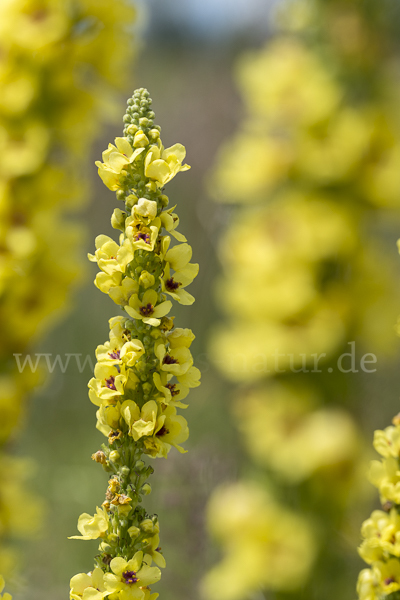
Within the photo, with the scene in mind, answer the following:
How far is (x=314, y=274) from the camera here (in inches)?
82.0

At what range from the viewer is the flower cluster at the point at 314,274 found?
200cm

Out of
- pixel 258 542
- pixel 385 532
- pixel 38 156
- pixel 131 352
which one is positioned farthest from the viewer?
pixel 258 542

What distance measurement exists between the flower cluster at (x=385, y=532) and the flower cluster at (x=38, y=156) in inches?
43.9

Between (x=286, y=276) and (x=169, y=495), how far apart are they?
79 cm

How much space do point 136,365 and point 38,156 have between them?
121 centimetres

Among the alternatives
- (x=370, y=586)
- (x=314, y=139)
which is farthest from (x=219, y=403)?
(x=370, y=586)

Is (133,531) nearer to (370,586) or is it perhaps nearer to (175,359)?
(175,359)

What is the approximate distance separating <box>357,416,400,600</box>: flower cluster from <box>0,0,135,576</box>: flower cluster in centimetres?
112

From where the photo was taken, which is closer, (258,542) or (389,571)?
(389,571)

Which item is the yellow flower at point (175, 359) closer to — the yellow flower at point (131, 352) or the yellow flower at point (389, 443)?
the yellow flower at point (131, 352)

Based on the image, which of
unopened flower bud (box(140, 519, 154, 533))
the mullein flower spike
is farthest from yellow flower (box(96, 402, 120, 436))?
unopened flower bud (box(140, 519, 154, 533))

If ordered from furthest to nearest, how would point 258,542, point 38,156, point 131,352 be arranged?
point 258,542 → point 38,156 → point 131,352

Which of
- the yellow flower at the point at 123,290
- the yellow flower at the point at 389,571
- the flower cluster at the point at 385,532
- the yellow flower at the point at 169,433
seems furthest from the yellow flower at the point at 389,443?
the yellow flower at the point at 123,290

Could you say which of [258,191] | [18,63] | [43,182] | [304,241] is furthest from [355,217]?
[18,63]
